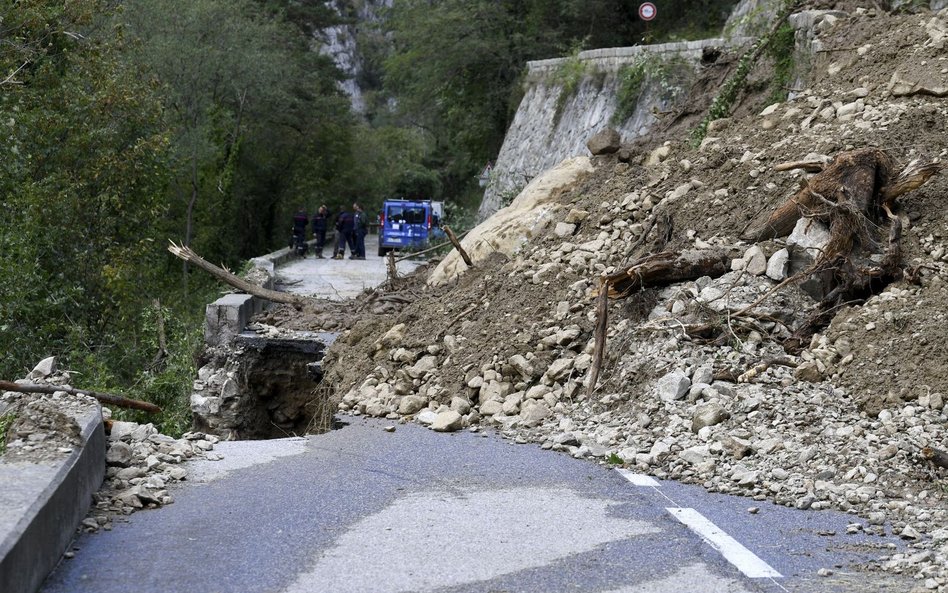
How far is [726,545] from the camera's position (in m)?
5.45

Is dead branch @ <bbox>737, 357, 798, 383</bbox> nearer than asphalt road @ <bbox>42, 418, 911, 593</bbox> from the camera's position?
No

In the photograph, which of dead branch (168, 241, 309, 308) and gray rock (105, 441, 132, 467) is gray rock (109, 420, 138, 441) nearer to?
gray rock (105, 441, 132, 467)

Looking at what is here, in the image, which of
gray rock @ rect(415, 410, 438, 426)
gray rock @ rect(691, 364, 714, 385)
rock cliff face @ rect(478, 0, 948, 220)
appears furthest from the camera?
rock cliff face @ rect(478, 0, 948, 220)

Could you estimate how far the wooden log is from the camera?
1030 cm

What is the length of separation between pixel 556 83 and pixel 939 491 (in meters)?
24.4

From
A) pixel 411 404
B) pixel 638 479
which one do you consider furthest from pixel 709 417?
pixel 411 404

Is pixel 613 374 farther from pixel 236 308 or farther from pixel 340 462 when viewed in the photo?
→ pixel 236 308

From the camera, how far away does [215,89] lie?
32.8m

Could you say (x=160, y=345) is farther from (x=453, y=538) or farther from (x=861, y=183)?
(x=453, y=538)

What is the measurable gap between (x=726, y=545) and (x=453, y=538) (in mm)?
1489

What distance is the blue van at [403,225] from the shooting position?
3303cm

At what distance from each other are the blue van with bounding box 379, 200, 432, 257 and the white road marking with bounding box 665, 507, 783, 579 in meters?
26.7

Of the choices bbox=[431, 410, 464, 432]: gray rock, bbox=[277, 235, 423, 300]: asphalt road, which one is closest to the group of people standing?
bbox=[277, 235, 423, 300]: asphalt road

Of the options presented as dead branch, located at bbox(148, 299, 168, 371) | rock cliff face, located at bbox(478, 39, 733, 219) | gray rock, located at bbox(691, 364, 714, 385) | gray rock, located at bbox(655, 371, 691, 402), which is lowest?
dead branch, located at bbox(148, 299, 168, 371)
